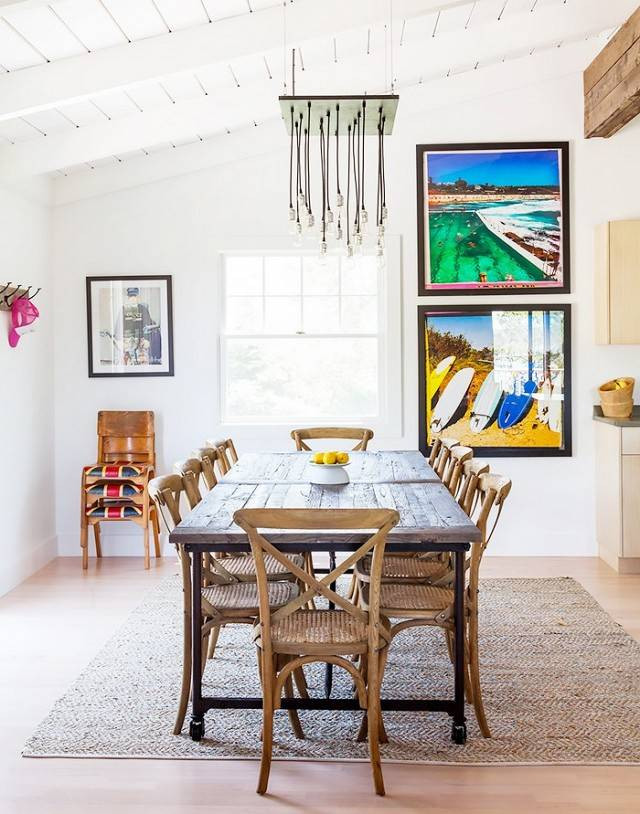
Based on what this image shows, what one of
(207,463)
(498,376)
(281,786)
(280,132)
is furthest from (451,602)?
(280,132)

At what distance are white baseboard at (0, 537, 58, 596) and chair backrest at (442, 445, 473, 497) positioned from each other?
2.78 meters

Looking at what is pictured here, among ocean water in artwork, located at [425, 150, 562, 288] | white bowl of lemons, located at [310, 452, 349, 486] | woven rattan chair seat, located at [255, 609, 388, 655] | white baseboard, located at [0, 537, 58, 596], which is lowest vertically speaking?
white baseboard, located at [0, 537, 58, 596]

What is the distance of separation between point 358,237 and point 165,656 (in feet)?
7.16

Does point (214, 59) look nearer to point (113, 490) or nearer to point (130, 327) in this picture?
point (130, 327)

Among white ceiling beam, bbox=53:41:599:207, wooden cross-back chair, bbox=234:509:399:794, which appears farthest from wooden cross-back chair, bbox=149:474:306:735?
white ceiling beam, bbox=53:41:599:207

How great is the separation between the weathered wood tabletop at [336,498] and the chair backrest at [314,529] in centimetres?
18

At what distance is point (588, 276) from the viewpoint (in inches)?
236

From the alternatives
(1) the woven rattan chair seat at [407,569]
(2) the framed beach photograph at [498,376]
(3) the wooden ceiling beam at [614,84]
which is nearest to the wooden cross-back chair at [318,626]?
(1) the woven rattan chair seat at [407,569]

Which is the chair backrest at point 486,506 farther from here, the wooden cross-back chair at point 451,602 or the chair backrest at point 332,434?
the chair backrest at point 332,434

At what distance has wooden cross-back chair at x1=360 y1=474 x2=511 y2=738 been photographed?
3123 mm

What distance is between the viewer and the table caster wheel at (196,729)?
3.12 meters

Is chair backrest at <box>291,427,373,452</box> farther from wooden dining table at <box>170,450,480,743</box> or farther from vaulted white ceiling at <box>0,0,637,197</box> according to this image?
vaulted white ceiling at <box>0,0,637,197</box>

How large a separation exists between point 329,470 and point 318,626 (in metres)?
1.21

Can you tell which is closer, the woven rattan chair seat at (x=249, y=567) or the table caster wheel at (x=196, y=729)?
the table caster wheel at (x=196, y=729)
